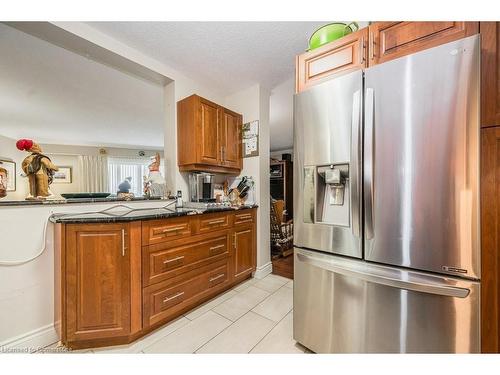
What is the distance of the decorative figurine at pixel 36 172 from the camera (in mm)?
1387

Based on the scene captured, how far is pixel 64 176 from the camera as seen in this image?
18.5ft

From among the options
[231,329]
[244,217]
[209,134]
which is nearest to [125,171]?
[209,134]

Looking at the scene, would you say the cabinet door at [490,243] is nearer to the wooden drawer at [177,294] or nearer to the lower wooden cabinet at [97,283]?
the wooden drawer at [177,294]

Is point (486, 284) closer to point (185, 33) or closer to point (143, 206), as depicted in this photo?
point (143, 206)

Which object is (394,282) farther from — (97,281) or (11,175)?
(11,175)

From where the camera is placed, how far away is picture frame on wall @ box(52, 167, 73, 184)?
221 inches

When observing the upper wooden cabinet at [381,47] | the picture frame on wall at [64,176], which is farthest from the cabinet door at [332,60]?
the picture frame on wall at [64,176]

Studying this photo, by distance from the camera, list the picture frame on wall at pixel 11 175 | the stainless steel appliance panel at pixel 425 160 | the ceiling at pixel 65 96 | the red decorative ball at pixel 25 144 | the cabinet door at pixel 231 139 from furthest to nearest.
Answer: the picture frame on wall at pixel 11 175 → the cabinet door at pixel 231 139 → the ceiling at pixel 65 96 → the red decorative ball at pixel 25 144 → the stainless steel appliance panel at pixel 425 160

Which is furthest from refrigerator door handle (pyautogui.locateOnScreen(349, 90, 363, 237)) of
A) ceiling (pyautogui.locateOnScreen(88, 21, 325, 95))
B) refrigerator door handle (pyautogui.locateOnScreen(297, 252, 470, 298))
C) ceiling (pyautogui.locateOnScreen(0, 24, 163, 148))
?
ceiling (pyautogui.locateOnScreen(0, 24, 163, 148))

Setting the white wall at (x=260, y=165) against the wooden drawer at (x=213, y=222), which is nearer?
the wooden drawer at (x=213, y=222)

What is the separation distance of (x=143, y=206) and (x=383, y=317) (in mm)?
1962

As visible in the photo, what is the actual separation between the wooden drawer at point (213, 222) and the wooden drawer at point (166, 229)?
0.12 metres
